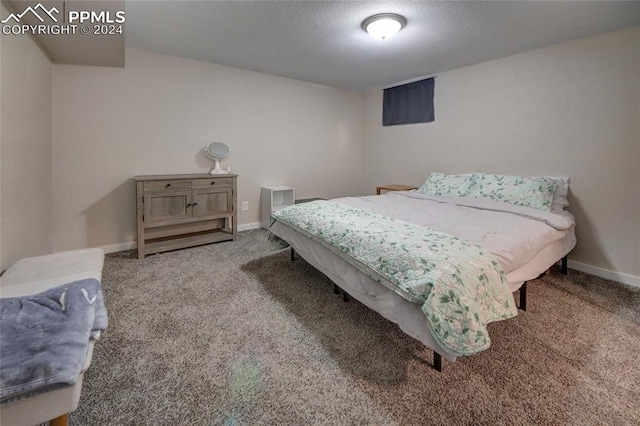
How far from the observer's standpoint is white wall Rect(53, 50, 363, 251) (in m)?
2.86

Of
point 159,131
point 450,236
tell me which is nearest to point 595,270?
point 450,236

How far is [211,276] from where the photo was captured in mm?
2537

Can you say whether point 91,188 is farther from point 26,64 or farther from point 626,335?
point 626,335

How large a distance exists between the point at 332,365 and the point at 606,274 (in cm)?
280

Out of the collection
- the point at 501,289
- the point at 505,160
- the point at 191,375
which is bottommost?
the point at 191,375

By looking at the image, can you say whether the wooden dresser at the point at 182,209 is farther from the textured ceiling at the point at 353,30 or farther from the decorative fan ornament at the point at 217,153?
the textured ceiling at the point at 353,30

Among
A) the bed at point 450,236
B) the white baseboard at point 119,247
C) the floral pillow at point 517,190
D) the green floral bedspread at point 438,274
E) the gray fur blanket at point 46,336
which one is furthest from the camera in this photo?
the white baseboard at point 119,247

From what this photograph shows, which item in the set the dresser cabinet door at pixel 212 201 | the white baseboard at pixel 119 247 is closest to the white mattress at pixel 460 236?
the dresser cabinet door at pixel 212 201

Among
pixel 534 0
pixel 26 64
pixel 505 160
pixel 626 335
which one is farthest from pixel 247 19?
pixel 626 335

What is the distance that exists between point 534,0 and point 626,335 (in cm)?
232

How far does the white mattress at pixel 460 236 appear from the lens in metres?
1.46

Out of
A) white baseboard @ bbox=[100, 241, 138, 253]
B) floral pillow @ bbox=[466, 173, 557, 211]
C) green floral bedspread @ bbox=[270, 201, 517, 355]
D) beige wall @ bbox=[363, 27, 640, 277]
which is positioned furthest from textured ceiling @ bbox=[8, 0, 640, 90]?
white baseboard @ bbox=[100, 241, 138, 253]

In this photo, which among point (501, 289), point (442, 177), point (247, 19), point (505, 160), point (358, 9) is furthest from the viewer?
point (442, 177)

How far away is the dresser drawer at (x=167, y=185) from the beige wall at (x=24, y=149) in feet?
2.65
